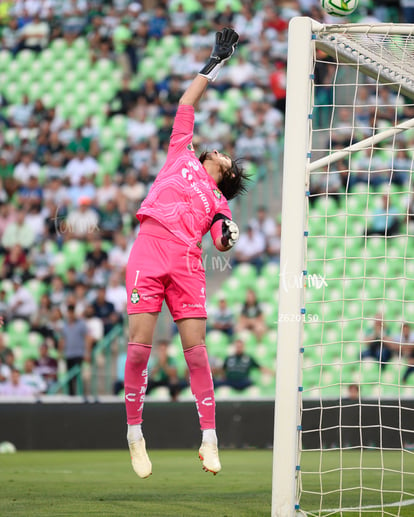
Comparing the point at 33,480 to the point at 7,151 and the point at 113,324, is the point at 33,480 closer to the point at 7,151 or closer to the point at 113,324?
the point at 113,324

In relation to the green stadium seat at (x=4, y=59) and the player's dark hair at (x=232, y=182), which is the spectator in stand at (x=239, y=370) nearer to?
the player's dark hair at (x=232, y=182)

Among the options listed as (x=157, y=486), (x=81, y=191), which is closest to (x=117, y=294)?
(x=81, y=191)

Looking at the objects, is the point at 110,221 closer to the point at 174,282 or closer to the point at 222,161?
the point at 222,161

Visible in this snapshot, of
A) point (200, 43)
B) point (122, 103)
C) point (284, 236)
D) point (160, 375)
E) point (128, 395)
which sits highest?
point (200, 43)

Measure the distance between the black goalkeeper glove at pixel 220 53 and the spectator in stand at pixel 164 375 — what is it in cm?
691

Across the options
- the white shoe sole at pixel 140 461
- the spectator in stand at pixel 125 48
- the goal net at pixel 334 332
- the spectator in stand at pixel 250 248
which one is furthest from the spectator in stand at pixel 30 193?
the white shoe sole at pixel 140 461

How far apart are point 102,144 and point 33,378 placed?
206 inches

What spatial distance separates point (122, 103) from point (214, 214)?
11.7 metres

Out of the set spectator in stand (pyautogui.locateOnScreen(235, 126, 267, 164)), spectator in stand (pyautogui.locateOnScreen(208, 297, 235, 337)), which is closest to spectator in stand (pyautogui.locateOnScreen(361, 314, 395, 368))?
spectator in stand (pyautogui.locateOnScreen(208, 297, 235, 337))

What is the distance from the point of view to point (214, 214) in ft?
21.2

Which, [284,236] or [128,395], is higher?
[284,236]

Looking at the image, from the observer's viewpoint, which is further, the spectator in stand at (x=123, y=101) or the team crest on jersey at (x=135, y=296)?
the spectator in stand at (x=123, y=101)

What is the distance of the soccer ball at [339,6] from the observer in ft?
21.6

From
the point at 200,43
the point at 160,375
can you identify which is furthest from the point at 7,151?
the point at 160,375
